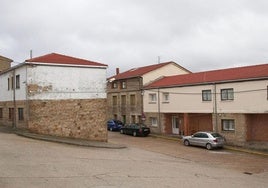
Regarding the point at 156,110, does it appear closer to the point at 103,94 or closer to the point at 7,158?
the point at 103,94

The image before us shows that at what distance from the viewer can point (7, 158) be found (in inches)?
609

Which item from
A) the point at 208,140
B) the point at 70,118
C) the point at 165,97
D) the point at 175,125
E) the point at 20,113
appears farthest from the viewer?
the point at 175,125

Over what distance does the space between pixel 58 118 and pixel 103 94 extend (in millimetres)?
4215

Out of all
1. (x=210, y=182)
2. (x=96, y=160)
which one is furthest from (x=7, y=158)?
(x=210, y=182)

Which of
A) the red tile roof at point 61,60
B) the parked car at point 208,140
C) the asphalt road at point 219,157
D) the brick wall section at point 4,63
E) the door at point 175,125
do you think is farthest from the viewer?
the brick wall section at point 4,63

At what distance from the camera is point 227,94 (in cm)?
3181

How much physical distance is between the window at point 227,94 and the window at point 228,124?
1.97 metres

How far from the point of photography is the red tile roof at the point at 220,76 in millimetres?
29987

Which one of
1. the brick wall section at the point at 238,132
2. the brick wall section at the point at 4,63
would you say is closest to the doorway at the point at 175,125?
the brick wall section at the point at 238,132

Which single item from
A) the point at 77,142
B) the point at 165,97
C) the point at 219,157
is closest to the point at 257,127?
the point at 219,157

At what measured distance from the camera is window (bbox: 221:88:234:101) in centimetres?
3142

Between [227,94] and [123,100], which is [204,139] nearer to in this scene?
[227,94]

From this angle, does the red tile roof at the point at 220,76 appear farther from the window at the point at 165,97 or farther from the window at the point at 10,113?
the window at the point at 10,113

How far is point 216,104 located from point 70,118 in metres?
13.5
